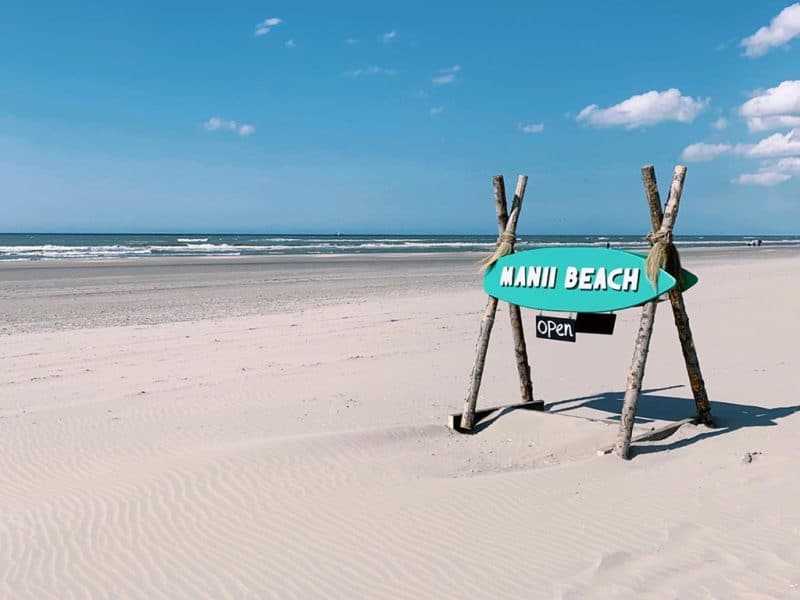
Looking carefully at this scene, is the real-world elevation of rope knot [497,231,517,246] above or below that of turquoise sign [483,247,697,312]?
above

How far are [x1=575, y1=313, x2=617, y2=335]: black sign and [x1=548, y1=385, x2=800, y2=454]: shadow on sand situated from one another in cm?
105

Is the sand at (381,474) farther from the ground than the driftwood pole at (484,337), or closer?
closer

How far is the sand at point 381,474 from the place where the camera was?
13.4ft

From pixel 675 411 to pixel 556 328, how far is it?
78.7 inches

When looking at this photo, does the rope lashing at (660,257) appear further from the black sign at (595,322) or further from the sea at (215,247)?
the sea at (215,247)

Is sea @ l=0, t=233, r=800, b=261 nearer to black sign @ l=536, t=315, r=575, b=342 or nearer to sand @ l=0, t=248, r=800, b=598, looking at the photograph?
sand @ l=0, t=248, r=800, b=598

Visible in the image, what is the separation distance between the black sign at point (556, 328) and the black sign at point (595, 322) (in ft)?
0.24

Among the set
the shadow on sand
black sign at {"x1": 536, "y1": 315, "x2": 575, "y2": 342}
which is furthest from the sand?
black sign at {"x1": 536, "y1": 315, "x2": 575, "y2": 342}

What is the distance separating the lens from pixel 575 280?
6316 millimetres

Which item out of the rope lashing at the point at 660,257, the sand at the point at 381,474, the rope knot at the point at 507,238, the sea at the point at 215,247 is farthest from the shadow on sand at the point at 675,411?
the sea at the point at 215,247

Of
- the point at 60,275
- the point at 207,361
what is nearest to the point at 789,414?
the point at 207,361

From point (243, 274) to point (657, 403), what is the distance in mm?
24730

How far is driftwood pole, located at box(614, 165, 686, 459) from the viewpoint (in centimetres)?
582

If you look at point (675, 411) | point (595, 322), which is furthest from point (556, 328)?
point (675, 411)
